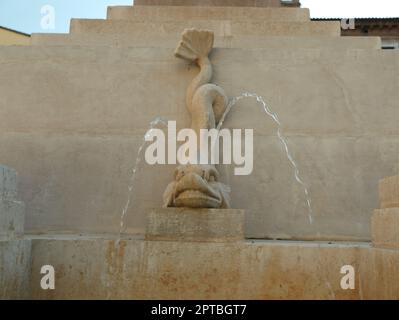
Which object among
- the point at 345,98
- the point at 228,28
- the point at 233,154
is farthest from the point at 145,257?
the point at 228,28

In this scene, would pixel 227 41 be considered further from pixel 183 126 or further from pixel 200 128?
pixel 200 128

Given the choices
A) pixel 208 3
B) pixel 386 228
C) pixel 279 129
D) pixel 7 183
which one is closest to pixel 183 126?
pixel 279 129

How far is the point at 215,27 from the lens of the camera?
24.2ft

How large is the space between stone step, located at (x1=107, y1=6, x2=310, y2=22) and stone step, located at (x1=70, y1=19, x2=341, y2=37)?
17.2 inches

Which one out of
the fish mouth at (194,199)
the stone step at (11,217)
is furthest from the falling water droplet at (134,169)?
the stone step at (11,217)

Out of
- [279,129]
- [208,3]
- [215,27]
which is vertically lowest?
[279,129]

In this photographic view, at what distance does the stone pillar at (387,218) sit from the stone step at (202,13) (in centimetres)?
468

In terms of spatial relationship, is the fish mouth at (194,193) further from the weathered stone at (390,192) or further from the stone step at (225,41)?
the stone step at (225,41)

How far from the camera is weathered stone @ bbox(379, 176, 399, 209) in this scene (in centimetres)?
362

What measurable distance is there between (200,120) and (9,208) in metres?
2.60

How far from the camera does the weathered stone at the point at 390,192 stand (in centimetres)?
362
